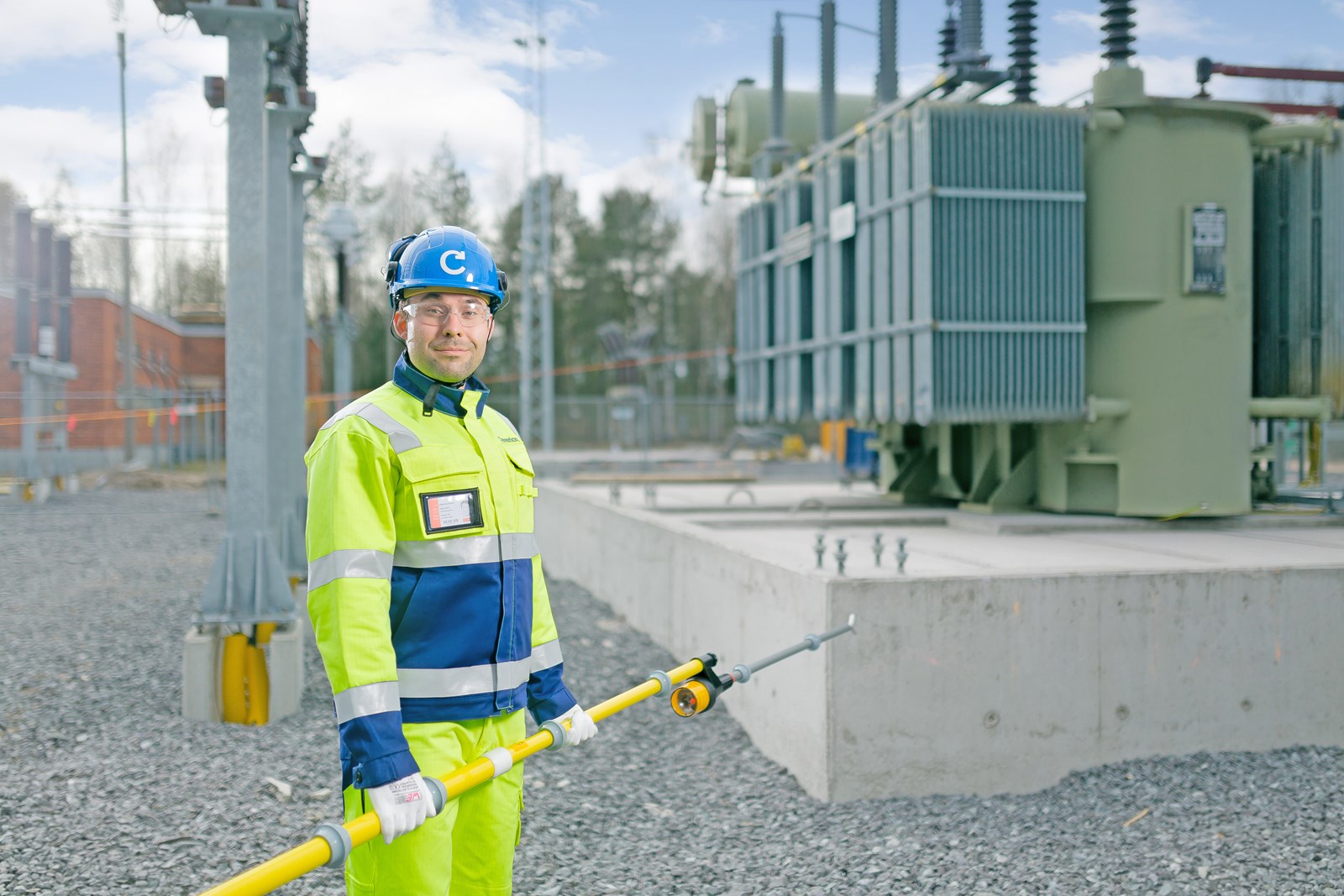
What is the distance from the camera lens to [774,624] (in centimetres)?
557

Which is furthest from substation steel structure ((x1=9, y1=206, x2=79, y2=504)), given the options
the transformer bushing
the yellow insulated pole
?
the yellow insulated pole

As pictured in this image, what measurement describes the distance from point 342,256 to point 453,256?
18216mm

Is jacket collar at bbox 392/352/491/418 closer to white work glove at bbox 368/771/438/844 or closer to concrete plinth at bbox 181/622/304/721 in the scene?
white work glove at bbox 368/771/438/844

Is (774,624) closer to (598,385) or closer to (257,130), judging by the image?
(257,130)

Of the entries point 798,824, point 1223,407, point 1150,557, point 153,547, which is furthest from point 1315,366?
point 153,547

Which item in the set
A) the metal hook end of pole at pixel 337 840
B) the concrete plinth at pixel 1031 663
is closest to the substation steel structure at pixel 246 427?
the concrete plinth at pixel 1031 663

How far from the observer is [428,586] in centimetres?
269

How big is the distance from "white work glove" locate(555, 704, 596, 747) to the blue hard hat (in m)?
1.10

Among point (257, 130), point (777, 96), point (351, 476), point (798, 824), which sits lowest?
point (798, 824)

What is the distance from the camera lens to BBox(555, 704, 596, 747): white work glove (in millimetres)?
2918

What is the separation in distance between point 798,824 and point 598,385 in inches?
1753

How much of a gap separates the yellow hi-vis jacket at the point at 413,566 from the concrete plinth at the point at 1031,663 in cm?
238

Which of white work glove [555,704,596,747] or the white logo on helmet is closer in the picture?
the white logo on helmet

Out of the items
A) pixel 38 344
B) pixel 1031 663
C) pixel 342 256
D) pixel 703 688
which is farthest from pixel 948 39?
pixel 38 344
